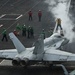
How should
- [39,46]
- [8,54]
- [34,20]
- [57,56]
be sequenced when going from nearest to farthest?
[39,46]
[57,56]
[8,54]
[34,20]

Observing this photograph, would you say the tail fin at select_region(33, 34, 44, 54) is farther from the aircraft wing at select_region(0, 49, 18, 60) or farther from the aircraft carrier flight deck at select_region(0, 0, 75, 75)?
the aircraft wing at select_region(0, 49, 18, 60)

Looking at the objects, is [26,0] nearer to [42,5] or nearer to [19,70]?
[42,5]

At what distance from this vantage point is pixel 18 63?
33250 mm

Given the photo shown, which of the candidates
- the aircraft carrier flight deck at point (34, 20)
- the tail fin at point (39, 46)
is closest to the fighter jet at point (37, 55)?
the tail fin at point (39, 46)

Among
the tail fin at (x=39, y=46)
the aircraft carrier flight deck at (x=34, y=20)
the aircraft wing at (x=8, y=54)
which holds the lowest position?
the aircraft carrier flight deck at (x=34, y=20)

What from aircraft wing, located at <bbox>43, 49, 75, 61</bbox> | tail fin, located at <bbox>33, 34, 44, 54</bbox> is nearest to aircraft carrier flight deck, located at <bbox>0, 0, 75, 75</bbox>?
aircraft wing, located at <bbox>43, 49, 75, 61</bbox>

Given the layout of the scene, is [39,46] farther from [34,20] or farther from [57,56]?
[34,20]

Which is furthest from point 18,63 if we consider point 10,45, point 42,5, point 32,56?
point 42,5

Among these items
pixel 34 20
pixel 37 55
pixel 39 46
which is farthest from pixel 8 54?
pixel 34 20

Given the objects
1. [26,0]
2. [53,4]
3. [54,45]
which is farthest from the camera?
[26,0]

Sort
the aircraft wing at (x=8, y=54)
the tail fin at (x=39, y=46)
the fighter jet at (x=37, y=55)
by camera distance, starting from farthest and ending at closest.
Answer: the aircraft wing at (x=8, y=54), the tail fin at (x=39, y=46), the fighter jet at (x=37, y=55)

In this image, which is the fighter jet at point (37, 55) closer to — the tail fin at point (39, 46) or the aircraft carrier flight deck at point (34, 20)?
the tail fin at point (39, 46)

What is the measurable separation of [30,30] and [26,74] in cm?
1766

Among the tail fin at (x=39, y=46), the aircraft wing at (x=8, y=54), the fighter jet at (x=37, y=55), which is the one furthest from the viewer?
the aircraft wing at (x=8, y=54)
